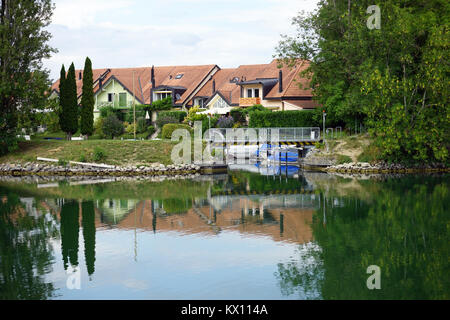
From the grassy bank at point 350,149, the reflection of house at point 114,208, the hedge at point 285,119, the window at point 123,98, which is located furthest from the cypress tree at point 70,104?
the reflection of house at point 114,208

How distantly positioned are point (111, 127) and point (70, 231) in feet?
133

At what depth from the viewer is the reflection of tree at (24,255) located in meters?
14.6

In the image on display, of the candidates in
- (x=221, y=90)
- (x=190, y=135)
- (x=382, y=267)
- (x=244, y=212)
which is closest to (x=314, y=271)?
(x=382, y=267)

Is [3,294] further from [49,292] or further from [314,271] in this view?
[314,271]

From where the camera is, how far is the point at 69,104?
54.2 meters

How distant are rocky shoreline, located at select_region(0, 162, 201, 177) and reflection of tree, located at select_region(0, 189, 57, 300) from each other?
62.8ft

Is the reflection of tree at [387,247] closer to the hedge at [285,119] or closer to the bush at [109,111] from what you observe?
the hedge at [285,119]

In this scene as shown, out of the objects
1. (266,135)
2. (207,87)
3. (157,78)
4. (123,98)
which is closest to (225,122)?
(266,135)

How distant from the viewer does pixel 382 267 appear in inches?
648

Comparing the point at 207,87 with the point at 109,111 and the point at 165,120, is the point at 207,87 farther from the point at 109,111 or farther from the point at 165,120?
the point at 109,111

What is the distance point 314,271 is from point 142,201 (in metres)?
16.4

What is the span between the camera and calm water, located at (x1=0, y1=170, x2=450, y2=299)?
1482 centimetres

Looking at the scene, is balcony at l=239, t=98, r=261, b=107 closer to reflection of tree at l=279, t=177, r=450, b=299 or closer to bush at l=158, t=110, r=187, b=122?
bush at l=158, t=110, r=187, b=122

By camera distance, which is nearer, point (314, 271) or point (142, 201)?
point (314, 271)
